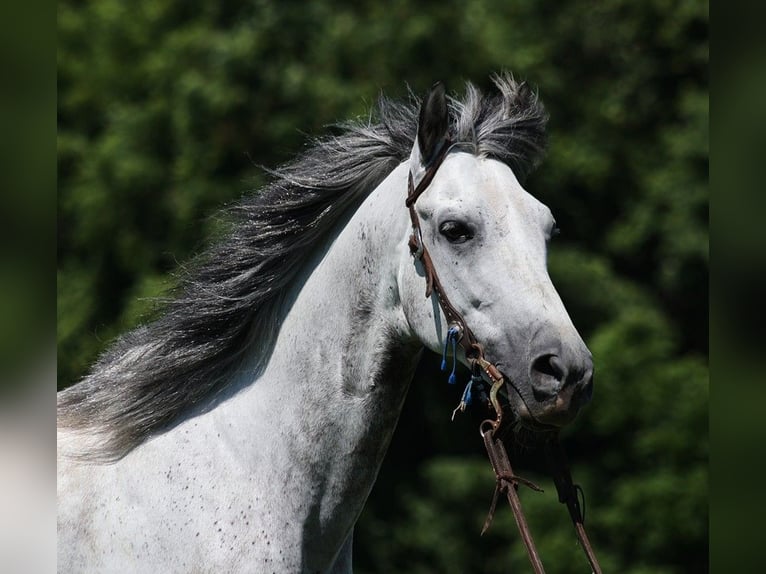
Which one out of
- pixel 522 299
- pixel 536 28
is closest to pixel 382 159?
→ pixel 522 299

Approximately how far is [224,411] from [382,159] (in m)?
0.74

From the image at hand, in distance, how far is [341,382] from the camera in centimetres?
258

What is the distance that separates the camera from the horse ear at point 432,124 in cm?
Result: 258

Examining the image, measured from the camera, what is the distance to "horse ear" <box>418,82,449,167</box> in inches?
102

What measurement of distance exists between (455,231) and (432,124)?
0.91ft

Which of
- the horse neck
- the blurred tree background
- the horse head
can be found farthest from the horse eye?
the blurred tree background

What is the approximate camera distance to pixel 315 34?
8711 millimetres

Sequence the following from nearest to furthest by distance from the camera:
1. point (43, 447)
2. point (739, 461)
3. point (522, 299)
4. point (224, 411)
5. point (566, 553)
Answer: point (739, 461) < point (43, 447) < point (522, 299) < point (224, 411) < point (566, 553)

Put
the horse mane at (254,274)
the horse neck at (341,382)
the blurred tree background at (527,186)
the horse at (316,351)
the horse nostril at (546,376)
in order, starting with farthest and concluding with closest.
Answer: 1. the blurred tree background at (527,186)
2. the horse mane at (254,274)
3. the horse neck at (341,382)
4. the horse at (316,351)
5. the horse nostril at (546,376)

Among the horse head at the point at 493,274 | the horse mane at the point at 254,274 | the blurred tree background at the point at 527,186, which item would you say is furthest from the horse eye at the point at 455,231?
the blurred tree background at the point at 527,186

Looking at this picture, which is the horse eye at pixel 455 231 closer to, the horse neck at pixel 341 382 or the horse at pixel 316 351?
the horse at pixel 316 351

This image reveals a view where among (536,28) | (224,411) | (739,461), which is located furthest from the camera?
(536,28)

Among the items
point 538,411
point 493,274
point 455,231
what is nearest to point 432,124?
point 455,231

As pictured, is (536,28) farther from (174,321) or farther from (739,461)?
(739,461)
